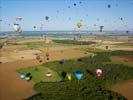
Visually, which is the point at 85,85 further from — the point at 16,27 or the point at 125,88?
the point at 16,27

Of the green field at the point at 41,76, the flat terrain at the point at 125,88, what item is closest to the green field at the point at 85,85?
the green field at the point at 41,76

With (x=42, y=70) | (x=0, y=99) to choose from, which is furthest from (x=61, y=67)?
(x=0, y=99)

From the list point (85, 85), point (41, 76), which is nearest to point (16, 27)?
point (41, 76)

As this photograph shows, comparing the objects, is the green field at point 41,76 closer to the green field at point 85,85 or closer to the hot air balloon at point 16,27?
the green field at point 85,85

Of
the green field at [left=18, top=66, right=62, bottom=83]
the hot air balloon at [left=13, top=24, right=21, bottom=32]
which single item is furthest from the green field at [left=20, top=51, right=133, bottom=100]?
the hot air balloon at [left=13, top=24, right=21, bottom=32]

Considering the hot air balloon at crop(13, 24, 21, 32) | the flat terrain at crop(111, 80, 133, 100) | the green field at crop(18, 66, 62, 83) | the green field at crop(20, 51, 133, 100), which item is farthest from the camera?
the hot air balloon at crop(13, 24, 21, 32)

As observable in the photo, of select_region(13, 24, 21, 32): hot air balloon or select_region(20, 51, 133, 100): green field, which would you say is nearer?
select_region(20, 51, 133, 100): green field

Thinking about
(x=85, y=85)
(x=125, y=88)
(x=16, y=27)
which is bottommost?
(x=125, y=88)

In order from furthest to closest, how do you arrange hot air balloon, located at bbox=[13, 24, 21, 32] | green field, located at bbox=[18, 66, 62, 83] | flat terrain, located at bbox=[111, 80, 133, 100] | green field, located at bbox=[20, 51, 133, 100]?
1. hot air balloon, located at bbox=[13, 24, 21, 32]
2. green field, located at bbox=[18, 66, 62, 83]
3. flat terrain, located at bbox=[111, 80, 133, 100]
4. green field, located at bbox=[20, 51, 133, 100]

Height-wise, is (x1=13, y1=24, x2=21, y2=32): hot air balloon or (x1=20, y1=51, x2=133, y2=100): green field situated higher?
(x1=13, y1=24, x2=21, y2=32): hot air balloon

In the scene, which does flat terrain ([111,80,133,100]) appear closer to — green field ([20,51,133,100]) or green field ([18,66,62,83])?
green field ([20,51,133,100])

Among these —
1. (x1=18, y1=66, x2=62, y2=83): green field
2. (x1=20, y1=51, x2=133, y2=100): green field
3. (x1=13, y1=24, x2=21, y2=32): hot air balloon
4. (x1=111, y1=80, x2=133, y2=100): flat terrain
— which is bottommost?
(x1=111, y1=80, x2=133, y2=100): flat terrain

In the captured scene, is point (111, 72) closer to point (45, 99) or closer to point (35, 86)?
point (35, 86)

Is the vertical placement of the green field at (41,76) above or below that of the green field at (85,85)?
below
